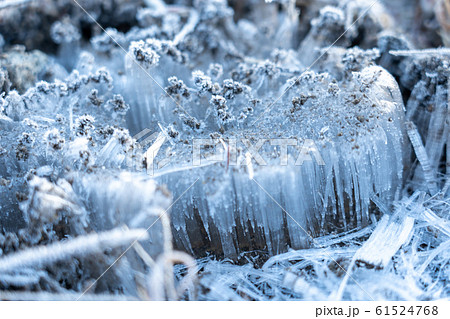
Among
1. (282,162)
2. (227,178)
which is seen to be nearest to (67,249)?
(227,178)

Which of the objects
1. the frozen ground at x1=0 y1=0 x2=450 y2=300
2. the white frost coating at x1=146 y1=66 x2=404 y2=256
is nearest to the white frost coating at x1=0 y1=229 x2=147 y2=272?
the frozen ground at x1=0 y1=0 x2=450 y2=300

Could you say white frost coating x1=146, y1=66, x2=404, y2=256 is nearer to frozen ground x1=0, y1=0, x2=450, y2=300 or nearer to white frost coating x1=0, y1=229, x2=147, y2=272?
frozen ground x1=0, y1=0, x2=450, y2=300

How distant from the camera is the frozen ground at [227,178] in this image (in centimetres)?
110

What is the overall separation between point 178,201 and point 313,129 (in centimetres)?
43

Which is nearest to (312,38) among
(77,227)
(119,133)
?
(119,133)

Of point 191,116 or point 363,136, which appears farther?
point 191,116

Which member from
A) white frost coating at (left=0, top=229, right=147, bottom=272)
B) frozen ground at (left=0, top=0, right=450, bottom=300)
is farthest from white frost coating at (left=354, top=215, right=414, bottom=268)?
white frost coating at (left=0, top=229, right=147, bottom=272)

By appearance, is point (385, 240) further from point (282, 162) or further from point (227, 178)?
point (227, 178)

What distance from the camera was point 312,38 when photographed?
5.49 feet

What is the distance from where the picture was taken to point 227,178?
45.4 inches

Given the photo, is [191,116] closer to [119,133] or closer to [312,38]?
[119,133]

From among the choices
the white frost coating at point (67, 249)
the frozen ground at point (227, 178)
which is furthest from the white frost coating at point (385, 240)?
the white frost coating at point (67, 249)

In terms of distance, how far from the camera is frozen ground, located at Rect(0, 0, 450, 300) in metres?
1.10

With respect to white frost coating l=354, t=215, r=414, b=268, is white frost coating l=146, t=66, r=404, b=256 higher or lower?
higher
